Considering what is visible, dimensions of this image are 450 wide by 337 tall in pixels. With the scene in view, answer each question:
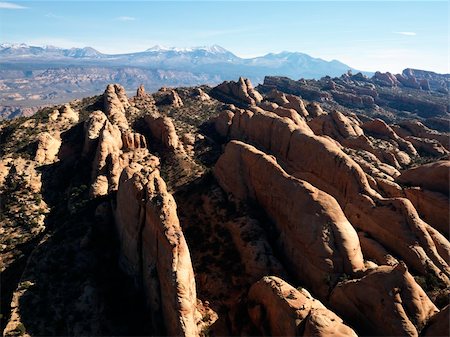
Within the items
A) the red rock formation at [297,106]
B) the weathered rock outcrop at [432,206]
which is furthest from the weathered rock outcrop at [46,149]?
the red rock formation at [297,106]

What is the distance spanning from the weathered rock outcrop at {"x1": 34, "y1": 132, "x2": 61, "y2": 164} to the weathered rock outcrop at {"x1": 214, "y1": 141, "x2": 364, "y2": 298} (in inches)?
1591

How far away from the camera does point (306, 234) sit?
43.9 meters

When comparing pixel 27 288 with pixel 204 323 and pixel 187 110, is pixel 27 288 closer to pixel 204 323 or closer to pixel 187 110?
pixel 204 323

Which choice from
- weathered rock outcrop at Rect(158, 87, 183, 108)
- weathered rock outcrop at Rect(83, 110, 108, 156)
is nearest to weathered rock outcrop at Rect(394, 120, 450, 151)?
weathered rock outcrop at Rect(158, 87, 183, 108)

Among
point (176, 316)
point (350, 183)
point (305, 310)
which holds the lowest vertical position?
point (176, 316)

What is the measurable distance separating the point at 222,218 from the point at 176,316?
2072 centimetres

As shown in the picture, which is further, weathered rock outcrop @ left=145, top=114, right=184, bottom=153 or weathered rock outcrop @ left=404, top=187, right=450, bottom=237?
weathered rock outcrop @ left=145, top=114, right=184, bottom=153

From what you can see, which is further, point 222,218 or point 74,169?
point 74,169

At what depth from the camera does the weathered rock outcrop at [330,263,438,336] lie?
109 ft

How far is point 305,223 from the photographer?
44750mm

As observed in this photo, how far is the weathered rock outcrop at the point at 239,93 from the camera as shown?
485 ft

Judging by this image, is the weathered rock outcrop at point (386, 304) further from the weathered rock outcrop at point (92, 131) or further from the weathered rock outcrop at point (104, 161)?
the weathered rock outcrop at point (92, 131)

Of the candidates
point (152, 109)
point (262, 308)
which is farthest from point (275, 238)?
point (152, 109)

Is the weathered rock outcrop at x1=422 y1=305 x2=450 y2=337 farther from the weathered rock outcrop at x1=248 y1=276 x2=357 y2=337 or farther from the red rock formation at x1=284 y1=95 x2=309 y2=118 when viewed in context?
the red rock formation at x1=284 y1=95 x2=309 y2=118
